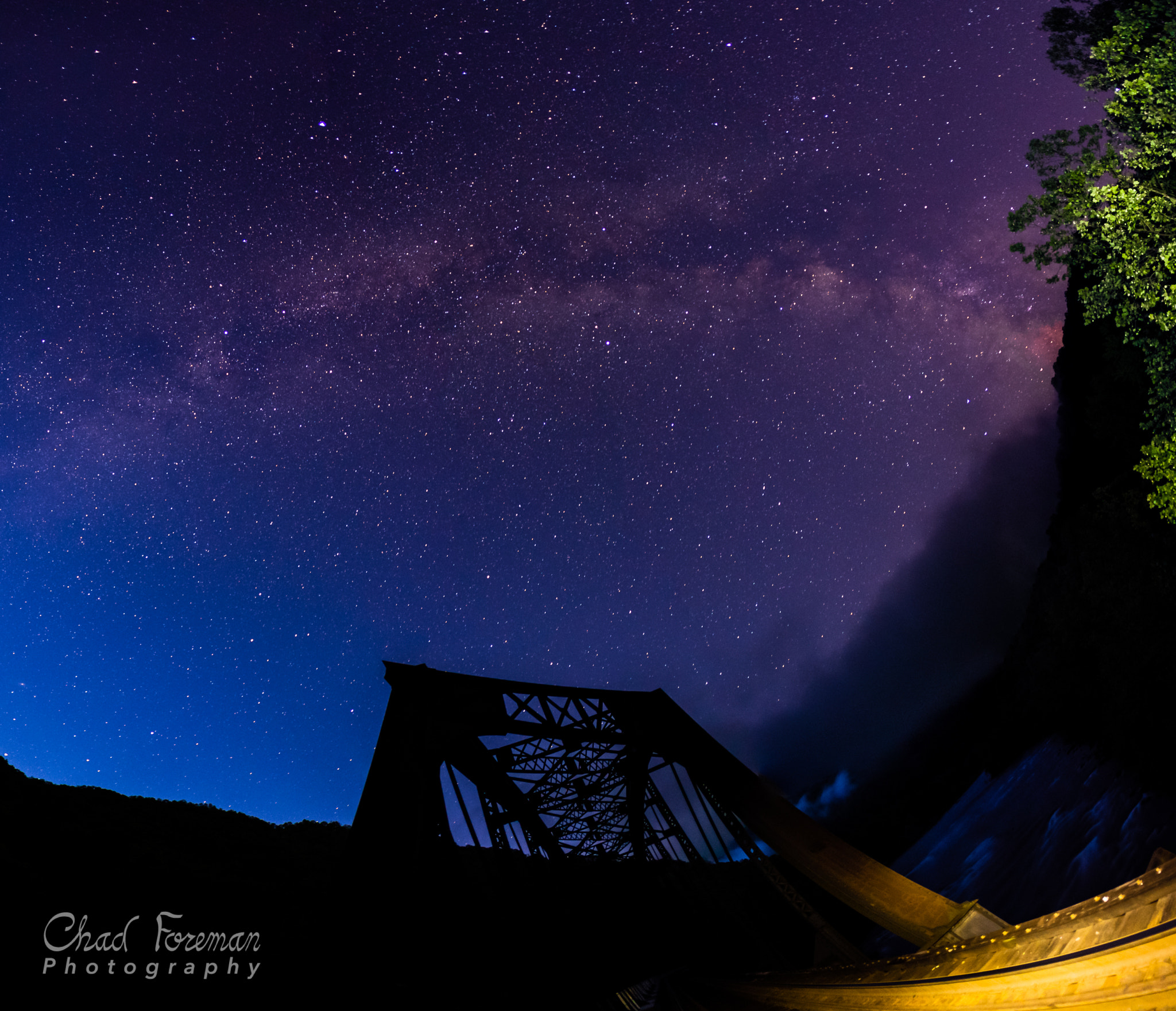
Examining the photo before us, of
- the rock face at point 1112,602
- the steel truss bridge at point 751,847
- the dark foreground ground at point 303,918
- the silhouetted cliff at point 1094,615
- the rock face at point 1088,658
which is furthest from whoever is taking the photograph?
the silhouetted cliff at point 1094,615

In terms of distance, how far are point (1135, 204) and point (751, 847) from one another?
1253 centimetres

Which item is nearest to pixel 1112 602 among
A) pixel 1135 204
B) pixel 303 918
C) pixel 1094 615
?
pixel 1094 615

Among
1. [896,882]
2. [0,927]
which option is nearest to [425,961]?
[896,882]

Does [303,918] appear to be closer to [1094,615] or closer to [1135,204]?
[1135,204]

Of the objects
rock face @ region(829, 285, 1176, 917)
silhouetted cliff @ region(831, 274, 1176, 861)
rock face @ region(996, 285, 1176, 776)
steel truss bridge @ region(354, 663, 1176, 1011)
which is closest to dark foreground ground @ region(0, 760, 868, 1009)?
steel truss bridge @ region(354, 663, 1176, 1011)

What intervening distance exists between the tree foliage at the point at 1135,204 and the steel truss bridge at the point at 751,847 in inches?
415

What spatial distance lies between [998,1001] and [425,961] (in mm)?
6598

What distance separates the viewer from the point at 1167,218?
1003 centimetres

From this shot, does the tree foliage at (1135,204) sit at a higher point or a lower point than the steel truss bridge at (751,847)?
higher

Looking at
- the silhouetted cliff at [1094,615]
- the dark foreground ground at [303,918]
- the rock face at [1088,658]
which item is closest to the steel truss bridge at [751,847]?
the dark foreground ground at [303,918]

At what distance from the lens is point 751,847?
10.0 m

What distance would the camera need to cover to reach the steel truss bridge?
11.4ft

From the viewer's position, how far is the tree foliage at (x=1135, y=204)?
9.39m

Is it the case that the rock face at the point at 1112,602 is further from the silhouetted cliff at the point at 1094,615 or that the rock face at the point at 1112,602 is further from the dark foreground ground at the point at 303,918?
the dark foreground ground at the point at 303,918
